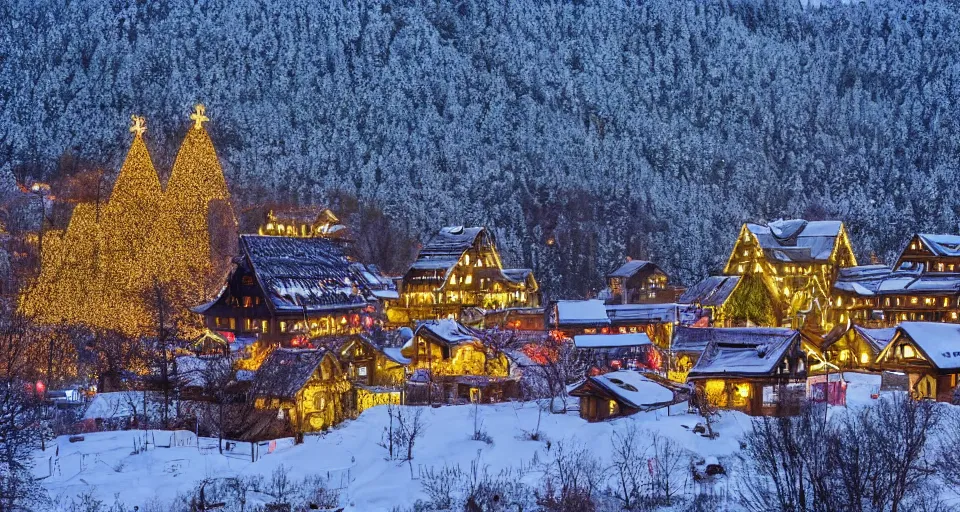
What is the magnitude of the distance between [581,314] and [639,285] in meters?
28.6

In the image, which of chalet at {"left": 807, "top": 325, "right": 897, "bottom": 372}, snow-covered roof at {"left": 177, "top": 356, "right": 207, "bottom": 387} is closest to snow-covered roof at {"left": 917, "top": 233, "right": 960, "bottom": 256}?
chalet at {"left": 807, "top": 325, "right": 897, "bottom": 372}

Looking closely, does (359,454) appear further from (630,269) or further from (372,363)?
(630,269)

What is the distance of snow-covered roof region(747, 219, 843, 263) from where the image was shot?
275ft

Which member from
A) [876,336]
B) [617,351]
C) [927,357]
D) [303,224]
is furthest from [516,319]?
[927,357]

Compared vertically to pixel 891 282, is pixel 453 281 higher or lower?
higher

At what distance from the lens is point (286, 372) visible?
40531 mm

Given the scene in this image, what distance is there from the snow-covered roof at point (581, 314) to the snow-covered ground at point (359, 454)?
79.0ft

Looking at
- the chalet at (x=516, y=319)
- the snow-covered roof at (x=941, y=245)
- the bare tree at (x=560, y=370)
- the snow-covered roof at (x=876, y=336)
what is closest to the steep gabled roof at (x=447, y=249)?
the chalet at (x=516, y=319)

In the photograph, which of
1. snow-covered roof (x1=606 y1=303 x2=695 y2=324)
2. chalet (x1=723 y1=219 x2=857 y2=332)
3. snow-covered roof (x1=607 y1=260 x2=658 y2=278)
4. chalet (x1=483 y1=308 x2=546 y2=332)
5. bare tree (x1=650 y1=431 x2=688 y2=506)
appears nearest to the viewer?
bare tree (x1=650 y1=431 x2=688 y2=506)

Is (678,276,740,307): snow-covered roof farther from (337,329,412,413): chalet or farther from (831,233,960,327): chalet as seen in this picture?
(337,329,412,413): chalet

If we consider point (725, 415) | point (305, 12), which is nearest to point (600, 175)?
point (305, 12)

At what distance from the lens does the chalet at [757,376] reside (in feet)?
138

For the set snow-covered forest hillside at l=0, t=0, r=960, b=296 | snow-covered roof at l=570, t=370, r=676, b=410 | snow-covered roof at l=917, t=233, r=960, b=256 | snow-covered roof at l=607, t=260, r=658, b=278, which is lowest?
snow-covered roof at l=570, t=370, r=676, b=410

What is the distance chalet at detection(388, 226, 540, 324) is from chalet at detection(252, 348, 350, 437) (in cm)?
3182
